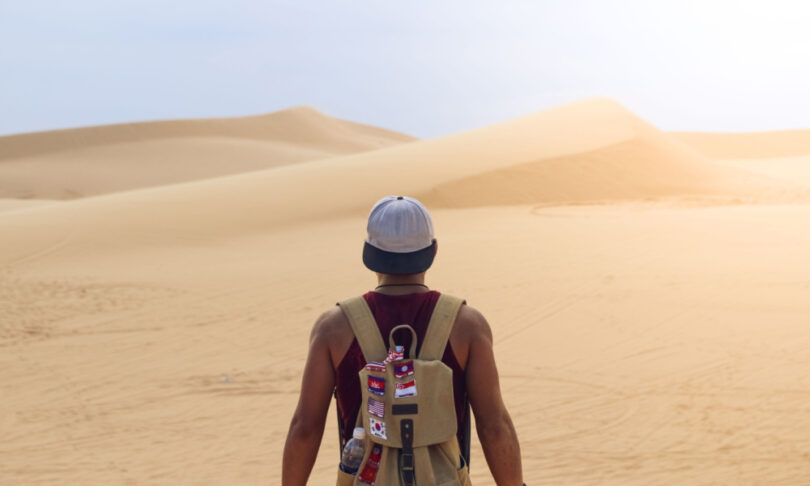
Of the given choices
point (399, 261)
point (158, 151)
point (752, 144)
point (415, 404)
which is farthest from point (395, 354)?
point (752, 144)

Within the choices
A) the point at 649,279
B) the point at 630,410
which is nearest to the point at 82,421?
the point at 630,410

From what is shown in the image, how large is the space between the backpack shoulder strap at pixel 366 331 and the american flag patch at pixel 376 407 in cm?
12

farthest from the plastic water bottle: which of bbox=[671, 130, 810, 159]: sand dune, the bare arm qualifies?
bbox=[671, 130, 810, 159]: sand dune

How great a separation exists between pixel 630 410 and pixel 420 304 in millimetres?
4940

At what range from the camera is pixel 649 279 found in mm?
11078

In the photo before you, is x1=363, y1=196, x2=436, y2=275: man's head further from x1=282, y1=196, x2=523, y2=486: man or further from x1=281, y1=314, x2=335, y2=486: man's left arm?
x1=281, y1=314, x2=335, y2=486: man's left arm

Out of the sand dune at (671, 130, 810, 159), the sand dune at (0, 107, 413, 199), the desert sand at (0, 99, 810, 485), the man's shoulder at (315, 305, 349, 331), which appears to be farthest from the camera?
the sand dune at (671, 130, 810, 159)

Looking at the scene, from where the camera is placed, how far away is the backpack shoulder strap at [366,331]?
2.28m

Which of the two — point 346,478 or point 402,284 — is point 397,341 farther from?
point 346,478

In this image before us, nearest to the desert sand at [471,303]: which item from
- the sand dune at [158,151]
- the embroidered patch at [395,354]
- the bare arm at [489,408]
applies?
the bare arm at [489,408]

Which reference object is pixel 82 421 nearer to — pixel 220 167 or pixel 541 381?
pixel 541 381

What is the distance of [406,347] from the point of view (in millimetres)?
2311

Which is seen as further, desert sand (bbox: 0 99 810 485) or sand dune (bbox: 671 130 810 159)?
sand dune (bbox: 671 130 810 159)

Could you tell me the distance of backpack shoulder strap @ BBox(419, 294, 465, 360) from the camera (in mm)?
2273
